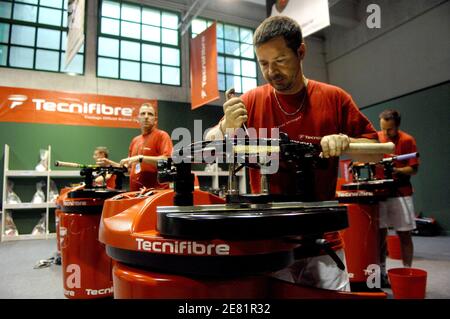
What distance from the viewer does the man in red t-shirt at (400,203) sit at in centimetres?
305

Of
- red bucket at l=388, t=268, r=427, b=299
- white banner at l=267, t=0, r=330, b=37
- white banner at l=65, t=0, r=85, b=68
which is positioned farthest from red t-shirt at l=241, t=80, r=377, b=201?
white banner at l=65, t=0, r=85, b=68

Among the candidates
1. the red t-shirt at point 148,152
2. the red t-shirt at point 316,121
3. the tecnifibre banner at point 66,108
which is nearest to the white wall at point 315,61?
the tecnifibre banner at point 66,108

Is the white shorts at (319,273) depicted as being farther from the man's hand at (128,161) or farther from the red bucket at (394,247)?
the red bucket at (394,247)

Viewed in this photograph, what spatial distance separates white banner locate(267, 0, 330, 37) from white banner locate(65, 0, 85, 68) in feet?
8.75

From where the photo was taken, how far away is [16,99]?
6305mm

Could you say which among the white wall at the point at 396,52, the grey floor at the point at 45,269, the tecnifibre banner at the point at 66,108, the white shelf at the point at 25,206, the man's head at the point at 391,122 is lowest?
the grey floor at the point at 45,269

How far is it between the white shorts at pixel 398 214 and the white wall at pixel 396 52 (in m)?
4.31

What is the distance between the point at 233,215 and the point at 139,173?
8.89 ft

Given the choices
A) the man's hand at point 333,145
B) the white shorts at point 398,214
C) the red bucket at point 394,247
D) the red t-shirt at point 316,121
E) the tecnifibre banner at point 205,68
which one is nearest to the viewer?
the man's hand at point 333,145

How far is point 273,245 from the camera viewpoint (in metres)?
0.61

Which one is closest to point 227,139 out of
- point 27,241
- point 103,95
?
point 27,241

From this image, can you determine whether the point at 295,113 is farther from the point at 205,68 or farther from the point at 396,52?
the point at 396,52

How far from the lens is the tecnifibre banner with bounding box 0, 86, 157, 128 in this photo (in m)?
6.28

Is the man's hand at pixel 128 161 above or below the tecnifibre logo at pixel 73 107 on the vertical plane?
below
